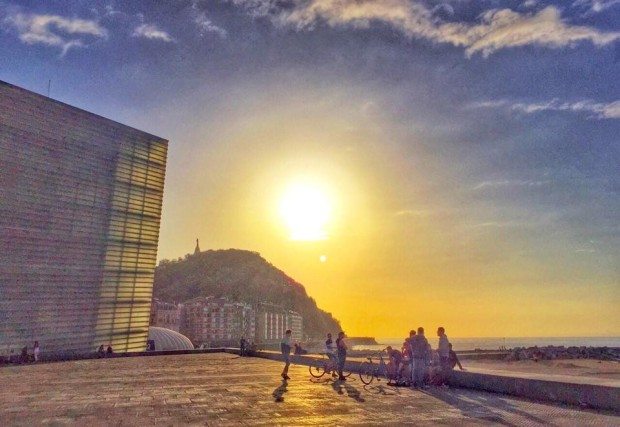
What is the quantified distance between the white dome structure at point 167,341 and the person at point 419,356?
61.3 meters

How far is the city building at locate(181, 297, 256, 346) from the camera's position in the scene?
179m

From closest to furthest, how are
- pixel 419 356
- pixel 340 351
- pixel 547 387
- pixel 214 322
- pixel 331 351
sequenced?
pixel 547 387, pixel 419 356, pixel 340 351, pixel 331 351, pixel 214 322

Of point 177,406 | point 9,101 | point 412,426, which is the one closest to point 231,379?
point 177,406

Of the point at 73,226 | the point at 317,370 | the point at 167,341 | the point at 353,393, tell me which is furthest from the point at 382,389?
the point at 167,341

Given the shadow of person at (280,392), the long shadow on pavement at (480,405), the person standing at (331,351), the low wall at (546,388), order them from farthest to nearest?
the person standing at (331,351)
the shadow of person at (280,392)
the low wall at (546,388)
the long shadow on pavement at (480,405)

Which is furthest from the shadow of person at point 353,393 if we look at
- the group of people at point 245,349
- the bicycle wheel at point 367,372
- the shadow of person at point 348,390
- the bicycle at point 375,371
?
the group of people at point 245,349

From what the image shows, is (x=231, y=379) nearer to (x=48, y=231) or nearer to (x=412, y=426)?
(x=412, y=426)

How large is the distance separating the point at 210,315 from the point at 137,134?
395 ft

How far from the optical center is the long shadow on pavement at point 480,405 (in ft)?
30.6

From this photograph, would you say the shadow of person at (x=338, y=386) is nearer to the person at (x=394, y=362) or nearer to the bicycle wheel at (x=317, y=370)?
the bicycle wheel at (x=317, y=370)

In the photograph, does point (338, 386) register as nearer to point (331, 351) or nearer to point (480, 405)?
point (331, 351)

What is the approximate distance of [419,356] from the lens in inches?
603

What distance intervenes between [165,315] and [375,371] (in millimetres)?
155620

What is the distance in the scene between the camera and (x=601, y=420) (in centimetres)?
892
